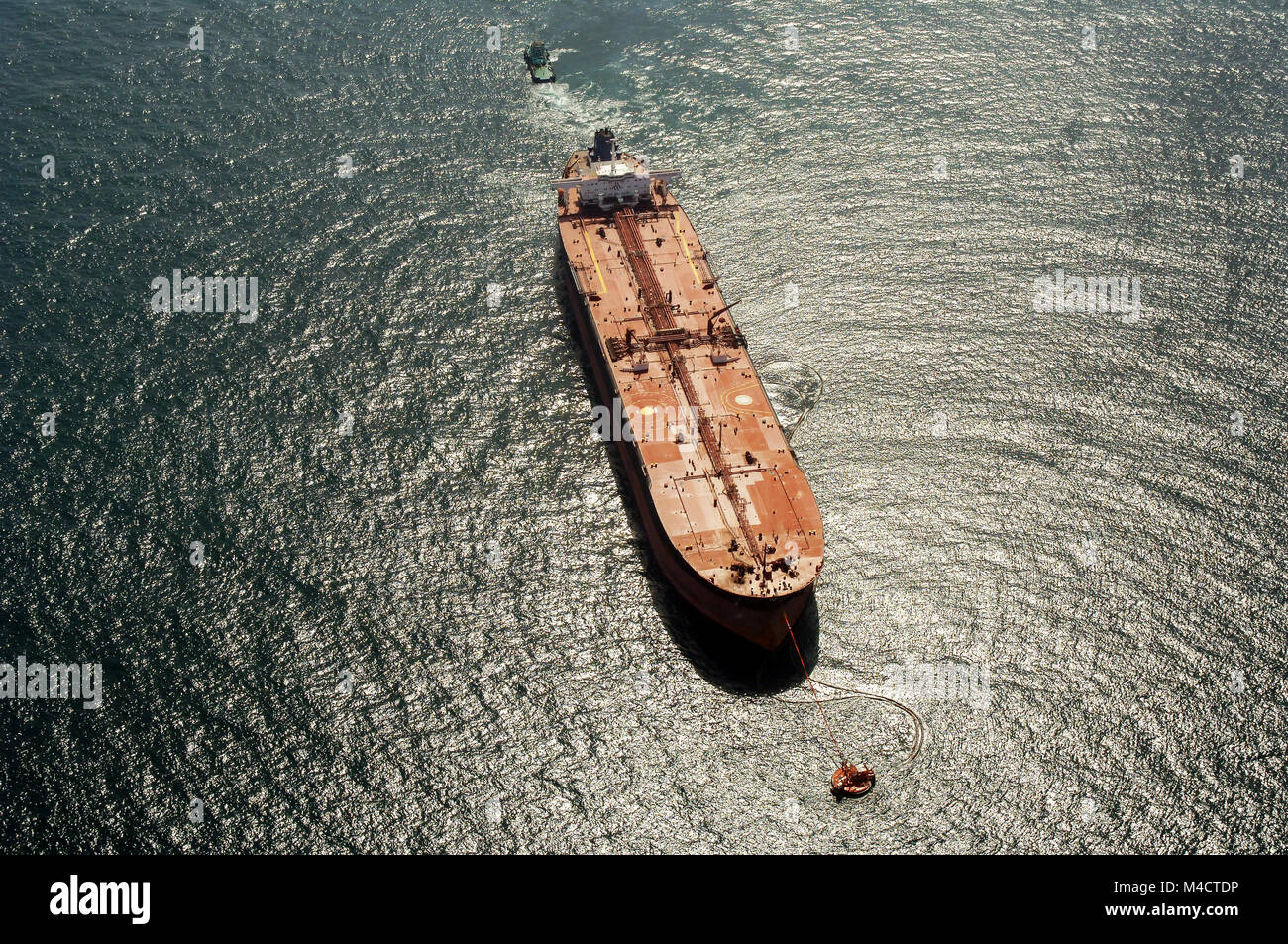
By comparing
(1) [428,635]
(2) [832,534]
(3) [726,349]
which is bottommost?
(1) [428,635]

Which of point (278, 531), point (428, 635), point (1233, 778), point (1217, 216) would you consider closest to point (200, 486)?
point (278, 531)

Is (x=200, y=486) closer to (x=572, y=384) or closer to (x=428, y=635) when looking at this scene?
(x=428, y=635)

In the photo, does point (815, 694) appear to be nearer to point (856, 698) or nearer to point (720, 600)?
point (856, 698)

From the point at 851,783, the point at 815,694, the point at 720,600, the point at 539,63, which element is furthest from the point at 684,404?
the point at 539,63

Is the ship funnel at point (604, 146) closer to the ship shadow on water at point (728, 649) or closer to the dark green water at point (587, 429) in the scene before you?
the dark green water at point (587, 429)

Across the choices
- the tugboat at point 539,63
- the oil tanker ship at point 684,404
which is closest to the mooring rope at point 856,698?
the oil tanker ship at point 684,404

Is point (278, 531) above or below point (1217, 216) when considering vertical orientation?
below

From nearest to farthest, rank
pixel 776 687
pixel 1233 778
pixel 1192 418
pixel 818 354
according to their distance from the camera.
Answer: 1. pixel 1233 778
2. pixel 776 687
3. pixel 1192 418
4. pixel 818 354
